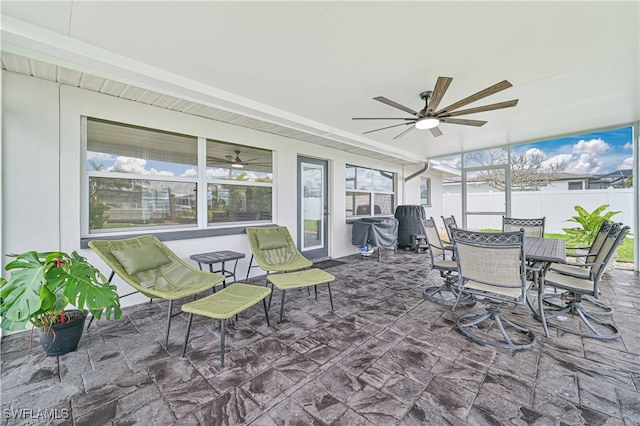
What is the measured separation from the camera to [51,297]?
1.87 meters

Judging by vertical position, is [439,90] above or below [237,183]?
above

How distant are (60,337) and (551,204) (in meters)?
8.99

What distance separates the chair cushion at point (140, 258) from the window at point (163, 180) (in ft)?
2.52

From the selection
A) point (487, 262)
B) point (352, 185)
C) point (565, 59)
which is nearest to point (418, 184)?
point (352, 185)

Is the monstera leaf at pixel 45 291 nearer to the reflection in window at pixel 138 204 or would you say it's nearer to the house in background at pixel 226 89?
the house in background at pixel 226 89

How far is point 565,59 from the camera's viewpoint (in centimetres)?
255

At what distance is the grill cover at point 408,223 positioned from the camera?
6.55 metres

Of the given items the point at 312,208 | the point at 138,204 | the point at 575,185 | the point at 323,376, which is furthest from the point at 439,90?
the point at 575,185

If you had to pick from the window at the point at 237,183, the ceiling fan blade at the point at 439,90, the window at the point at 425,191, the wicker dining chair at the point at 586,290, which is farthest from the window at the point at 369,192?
the wicker dining chair at the point at 586,290

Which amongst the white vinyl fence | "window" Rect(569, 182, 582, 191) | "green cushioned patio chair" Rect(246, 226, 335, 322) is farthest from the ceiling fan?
"window" Rect(569, 182, 582, 191)

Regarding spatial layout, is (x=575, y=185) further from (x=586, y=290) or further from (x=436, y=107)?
(x=436, y=107)

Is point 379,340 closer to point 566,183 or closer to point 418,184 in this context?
point 418,184

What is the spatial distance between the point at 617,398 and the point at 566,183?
7625 mm

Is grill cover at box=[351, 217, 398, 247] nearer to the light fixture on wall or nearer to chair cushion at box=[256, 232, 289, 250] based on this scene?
chair cushion at box=[256, 232, 289, 250]
